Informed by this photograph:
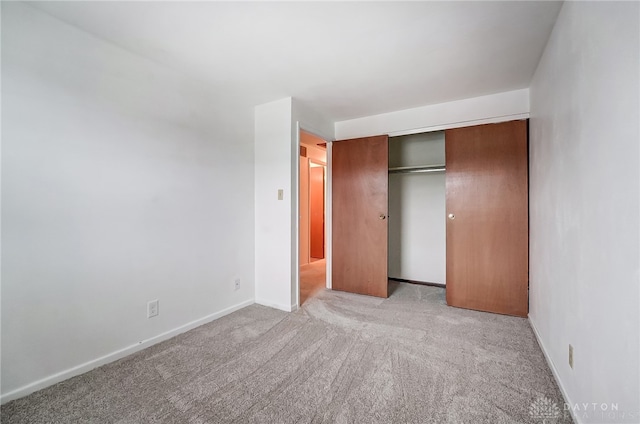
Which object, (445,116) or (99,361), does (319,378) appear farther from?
(445,116)

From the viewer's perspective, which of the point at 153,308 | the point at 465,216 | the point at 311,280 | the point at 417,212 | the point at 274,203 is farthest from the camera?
the point at 311,280

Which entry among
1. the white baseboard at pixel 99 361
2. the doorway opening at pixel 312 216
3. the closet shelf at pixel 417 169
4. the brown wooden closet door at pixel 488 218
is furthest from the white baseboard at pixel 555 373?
the white baseboard at pixel 99 361

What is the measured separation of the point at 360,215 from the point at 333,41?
6.46 feet

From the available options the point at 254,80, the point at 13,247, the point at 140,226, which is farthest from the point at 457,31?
the point at 13,247

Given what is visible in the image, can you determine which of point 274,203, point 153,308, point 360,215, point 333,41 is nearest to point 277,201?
point 274,203

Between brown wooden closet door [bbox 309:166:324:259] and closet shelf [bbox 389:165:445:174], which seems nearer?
closet shelf [bbox 389:165:445:174]

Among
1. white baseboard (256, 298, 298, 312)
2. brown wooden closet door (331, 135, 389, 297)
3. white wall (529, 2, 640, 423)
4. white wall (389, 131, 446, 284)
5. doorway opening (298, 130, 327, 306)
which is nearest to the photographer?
white wall (529, 2, 640, 423)

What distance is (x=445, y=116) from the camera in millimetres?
2943

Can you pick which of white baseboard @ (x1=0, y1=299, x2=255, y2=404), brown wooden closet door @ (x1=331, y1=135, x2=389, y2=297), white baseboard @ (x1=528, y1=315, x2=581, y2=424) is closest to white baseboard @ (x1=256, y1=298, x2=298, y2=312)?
white baseboard @ (x1=0, y1=299, x2=255, y2=404)

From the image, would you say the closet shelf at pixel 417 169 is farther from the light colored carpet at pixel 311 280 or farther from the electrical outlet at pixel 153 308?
the electrical outlet at pixel 153 308

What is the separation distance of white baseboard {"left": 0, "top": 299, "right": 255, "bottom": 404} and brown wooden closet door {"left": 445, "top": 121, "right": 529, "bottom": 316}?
2567 mm

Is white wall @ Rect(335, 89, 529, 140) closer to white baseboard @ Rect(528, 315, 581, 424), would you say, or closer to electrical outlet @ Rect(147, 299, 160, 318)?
white baseboard @ Rect(528, 315, 581, 424)

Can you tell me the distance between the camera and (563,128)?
4.96 ft

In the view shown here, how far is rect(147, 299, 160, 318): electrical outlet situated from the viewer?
2064 mm
